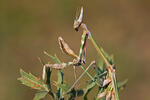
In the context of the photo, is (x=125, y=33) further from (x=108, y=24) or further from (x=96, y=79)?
(x=96, y=79)

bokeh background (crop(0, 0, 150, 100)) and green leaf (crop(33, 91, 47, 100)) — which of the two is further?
bokeh background (crop(0, 0, 150, 100))

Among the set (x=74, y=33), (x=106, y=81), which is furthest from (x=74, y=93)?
(x=74, y=33)

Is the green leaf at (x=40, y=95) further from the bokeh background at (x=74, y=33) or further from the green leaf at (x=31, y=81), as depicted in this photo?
the bokeh background at (x=74, y=33)

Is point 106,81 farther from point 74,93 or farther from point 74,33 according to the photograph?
point 74,33

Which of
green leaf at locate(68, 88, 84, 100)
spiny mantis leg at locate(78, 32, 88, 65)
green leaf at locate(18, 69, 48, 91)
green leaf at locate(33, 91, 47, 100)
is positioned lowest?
green leaf at locate(68, 88, 84, 100)

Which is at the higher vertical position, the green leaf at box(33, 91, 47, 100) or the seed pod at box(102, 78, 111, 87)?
the green leaf at box(33, 91, 47, 100)

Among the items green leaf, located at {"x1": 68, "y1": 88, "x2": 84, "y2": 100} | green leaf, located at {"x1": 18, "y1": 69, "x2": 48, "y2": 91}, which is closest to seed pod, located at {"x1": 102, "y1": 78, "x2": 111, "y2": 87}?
green leaf, located at {"x1": 68, "y1": 88, "x2": 84, "y2": 100}

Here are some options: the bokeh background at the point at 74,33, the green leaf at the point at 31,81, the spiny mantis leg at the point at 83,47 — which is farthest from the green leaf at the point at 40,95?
the bokeh background at the point at 74,33

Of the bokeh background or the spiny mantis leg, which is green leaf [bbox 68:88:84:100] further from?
the bokeh background
